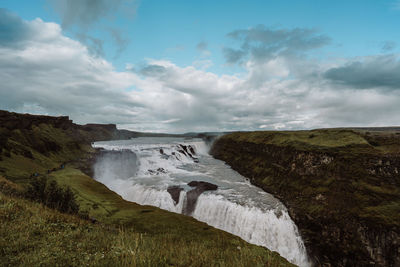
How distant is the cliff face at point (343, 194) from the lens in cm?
1998

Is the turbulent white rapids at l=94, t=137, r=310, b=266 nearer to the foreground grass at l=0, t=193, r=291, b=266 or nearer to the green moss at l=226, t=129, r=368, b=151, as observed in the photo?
the green moss at l=226, t=129, r=368, b=151

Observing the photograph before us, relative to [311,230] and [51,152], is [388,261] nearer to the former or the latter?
[311,230]

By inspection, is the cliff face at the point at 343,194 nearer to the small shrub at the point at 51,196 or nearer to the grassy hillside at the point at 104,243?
the grassy hillside at the point at 104,243

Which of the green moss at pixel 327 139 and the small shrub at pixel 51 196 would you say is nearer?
the small shrub at pixel 51 196

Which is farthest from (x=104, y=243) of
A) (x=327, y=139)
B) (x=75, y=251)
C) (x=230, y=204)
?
(x=327, y=139)

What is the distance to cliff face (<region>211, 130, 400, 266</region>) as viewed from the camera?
787 inches

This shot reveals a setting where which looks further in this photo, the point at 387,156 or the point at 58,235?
the point at 387,156

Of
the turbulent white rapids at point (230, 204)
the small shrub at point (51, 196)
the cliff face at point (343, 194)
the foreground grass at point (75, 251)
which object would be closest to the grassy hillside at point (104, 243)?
the foreground grass at point (75, 251)

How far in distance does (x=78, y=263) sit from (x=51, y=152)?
6424 centimetres

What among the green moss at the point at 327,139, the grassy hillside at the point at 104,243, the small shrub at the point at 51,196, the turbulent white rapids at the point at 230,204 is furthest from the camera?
the green moss at the point at 327,139

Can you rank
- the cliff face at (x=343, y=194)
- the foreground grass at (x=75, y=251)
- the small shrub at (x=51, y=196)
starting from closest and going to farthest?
the foreground grass at (x=75, y=251) → the small shrub at (x=51, y=196) → the cliff face at (x=343, y=194)

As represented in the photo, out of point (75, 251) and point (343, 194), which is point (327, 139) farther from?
point (75, 251)

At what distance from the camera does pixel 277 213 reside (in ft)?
85.0

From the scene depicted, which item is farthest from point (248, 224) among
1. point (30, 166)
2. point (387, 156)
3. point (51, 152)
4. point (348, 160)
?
point (51, 152)
